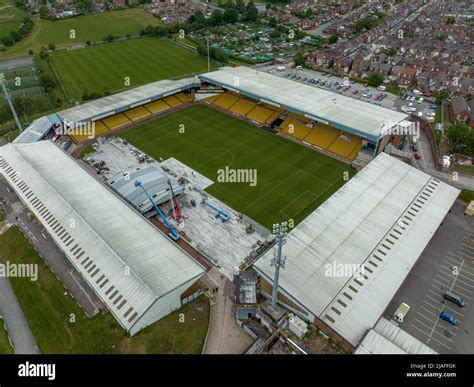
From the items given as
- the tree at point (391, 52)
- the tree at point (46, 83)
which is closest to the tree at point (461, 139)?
the tree at point (391, 52)

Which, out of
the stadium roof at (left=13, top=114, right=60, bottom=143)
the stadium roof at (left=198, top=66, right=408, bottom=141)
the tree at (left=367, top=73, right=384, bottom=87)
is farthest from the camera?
the tree at (left=367, top=73, right=384, bottom=87)

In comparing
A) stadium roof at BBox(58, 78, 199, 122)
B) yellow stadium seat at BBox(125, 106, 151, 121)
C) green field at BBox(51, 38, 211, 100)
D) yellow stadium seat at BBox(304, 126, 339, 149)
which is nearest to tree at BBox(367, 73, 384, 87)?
yellow stadium seat at BBox(304, 126, 339, 149)

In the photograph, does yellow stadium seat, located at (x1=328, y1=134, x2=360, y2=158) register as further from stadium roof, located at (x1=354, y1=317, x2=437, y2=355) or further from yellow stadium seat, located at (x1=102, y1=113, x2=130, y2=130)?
yellow stadium seat, located at (x1=102, y1=113, x2=130, y2=130)

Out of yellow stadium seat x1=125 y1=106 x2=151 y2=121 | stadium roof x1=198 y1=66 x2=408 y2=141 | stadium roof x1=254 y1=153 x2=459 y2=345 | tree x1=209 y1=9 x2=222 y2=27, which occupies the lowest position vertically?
stadium roof x1=254 y1=153 x2=459 y2=345

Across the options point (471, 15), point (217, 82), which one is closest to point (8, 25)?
point (217, 82)

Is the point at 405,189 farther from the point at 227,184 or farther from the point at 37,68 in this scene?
the point at 37,68

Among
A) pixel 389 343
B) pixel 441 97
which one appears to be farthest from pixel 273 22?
pixel 389 343

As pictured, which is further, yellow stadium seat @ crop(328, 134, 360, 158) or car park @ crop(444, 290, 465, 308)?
yellow stadium seat @ crop(328, 134, 360, 158)
